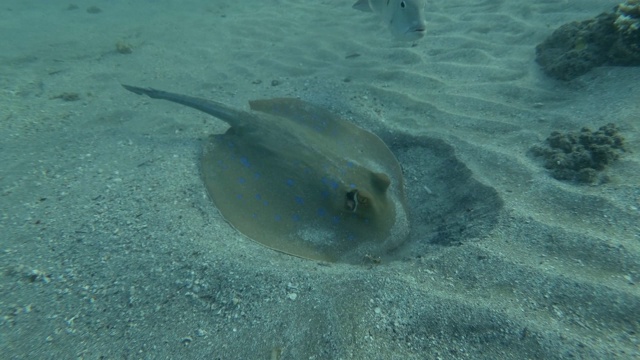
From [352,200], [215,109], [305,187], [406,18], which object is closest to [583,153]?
[406,18]

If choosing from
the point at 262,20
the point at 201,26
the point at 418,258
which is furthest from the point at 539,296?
the point at 201,26

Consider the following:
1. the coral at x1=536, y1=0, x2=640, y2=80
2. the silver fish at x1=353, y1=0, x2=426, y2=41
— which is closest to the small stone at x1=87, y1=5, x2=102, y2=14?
the silver fish at x1=353, y1=0, x2=426, y2=41

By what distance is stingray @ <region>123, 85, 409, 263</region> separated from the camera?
315cm

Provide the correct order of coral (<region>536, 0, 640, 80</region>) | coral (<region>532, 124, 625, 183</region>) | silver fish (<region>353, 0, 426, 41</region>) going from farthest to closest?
coral (<region>536, 0, 640, 80</region>) < silver fish (<region>353, 0, 426, 41</region>) < coral (<region>532, 124, 625, 183</region>)

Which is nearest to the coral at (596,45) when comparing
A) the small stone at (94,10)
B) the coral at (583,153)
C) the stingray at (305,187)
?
the coral at (583,153)

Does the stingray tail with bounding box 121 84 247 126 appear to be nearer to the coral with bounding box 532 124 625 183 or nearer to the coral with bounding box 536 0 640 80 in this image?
the coral with bounding box 532 124 625 183

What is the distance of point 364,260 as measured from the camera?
9.98 ft

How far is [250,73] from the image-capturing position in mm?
6867

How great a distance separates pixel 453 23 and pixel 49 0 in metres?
18.5

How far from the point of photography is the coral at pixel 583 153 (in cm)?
339

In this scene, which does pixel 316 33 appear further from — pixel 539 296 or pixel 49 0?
pixel 49 0

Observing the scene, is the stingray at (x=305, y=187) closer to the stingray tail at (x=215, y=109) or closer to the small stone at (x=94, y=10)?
the stingray tail at (x=215, y=109)

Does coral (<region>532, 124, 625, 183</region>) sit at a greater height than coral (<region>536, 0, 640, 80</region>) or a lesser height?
lesser

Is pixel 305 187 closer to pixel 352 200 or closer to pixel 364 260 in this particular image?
pixel 352 200
